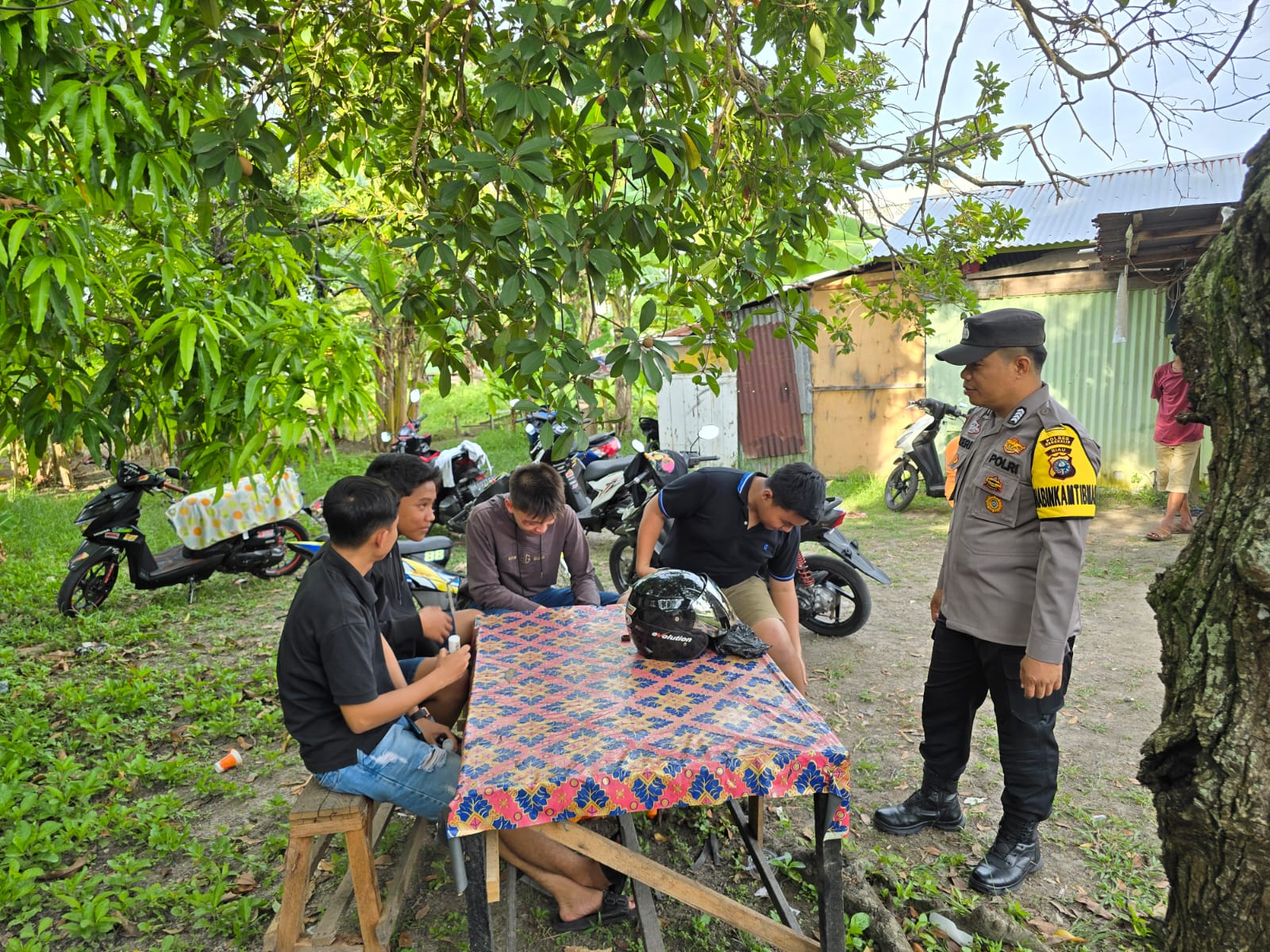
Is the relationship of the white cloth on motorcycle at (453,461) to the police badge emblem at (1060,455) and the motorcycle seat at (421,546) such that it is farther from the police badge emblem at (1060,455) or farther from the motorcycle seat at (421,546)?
the police badge emblem at (1060,455)

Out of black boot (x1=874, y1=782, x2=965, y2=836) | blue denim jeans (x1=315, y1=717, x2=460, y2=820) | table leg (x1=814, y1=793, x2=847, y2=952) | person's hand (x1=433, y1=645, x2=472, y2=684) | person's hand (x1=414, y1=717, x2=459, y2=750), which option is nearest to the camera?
table leg (x1=814, y1=793, x2=847, y2=952)

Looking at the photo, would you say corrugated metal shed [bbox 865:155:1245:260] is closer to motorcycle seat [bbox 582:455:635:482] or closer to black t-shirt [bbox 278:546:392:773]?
motorcycle seat [bbox 582:455:635:482]

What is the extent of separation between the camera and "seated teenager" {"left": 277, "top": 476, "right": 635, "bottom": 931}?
2482 millimetres

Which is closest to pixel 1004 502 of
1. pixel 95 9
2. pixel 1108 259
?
pixel 95 9

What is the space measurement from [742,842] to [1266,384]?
8.05ft

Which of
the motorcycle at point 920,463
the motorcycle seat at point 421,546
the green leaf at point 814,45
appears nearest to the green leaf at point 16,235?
the green leaf at point 814,45

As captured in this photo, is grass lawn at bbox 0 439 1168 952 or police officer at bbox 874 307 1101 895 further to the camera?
grass lawn at bbox 0 439 1168 952

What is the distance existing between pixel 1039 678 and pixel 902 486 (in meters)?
6.92

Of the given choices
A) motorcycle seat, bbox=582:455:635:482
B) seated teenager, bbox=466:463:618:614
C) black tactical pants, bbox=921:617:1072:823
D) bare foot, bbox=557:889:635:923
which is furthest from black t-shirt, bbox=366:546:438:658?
motorcycle seat, bbox=582:455:635:482

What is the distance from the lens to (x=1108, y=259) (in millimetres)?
7812

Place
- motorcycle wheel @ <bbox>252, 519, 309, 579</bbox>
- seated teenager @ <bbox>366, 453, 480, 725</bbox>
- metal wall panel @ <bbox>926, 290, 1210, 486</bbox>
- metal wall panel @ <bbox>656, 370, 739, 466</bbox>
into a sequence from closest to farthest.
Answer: seated teenager @ <bbox>366, 453, 480, 725</bbox>
motorcycle wheel @ <bbox>252, 519, 309, 579</bbox>
metal wall panel @ <bbox>926, 290, 1210, 486</bbox>
metal wall panel @ <bbox>656, 370, 739, 466</bbox>

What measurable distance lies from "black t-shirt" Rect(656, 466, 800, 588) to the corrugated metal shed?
6110 millimetres

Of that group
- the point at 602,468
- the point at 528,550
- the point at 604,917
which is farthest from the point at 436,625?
the point at 602,468

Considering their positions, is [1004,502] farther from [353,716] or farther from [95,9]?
[95,9]
